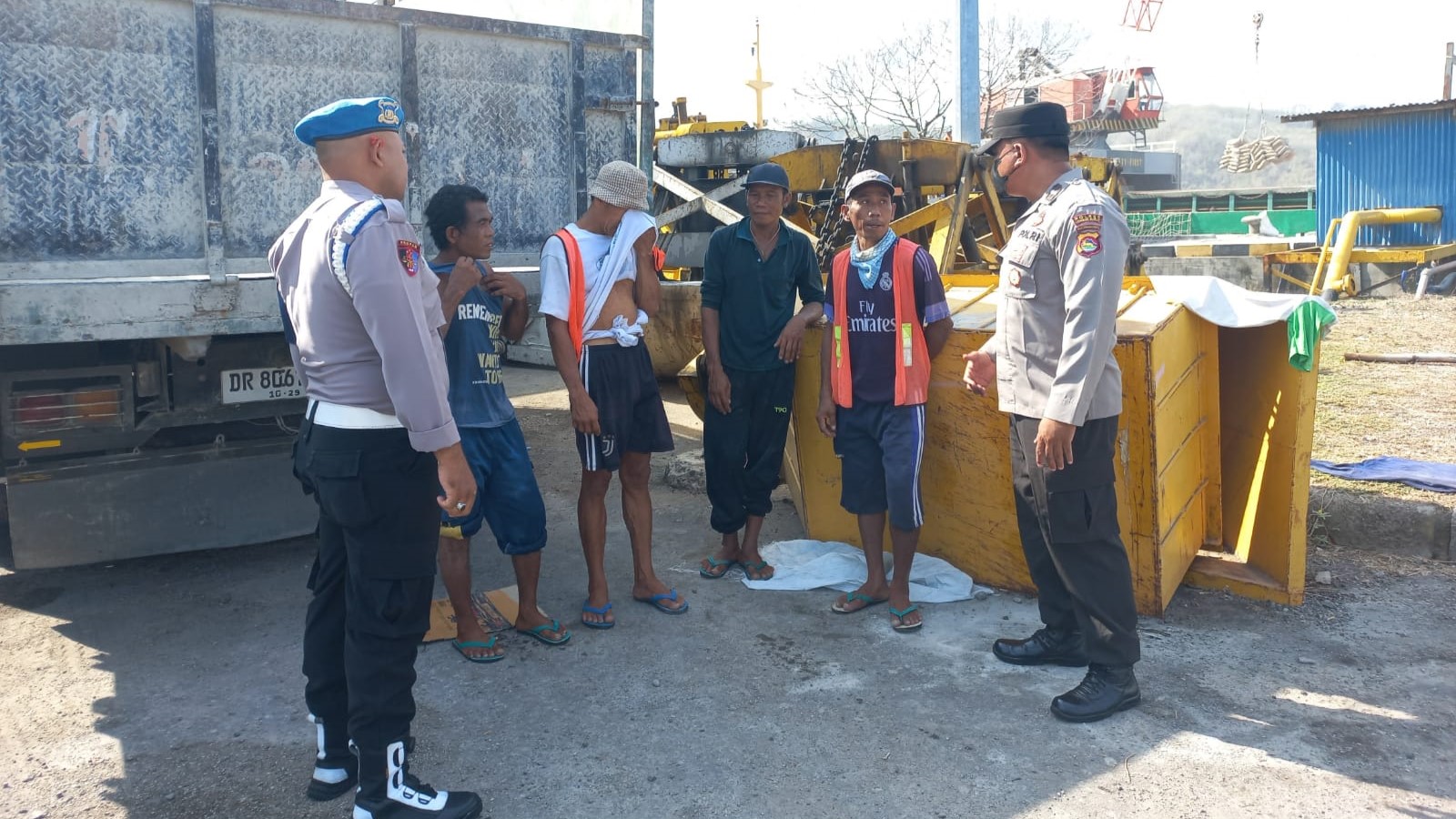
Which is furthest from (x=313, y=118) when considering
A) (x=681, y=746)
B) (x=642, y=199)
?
(x=681, y=746)

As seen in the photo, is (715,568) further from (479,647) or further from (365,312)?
(365,312)

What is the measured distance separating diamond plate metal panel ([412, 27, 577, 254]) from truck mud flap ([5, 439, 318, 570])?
1.36m

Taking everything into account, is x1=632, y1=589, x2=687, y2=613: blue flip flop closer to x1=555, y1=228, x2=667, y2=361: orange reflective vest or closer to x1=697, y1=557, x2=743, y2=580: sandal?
x1=697, y1=557, x2=743, y2=580: sandal

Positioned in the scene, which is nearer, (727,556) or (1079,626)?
(1079,626)

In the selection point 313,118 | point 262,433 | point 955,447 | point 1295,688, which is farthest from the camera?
point 262,433

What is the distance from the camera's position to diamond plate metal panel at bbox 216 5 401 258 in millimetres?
4023

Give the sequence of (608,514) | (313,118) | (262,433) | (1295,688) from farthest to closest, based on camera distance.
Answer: (608,514) < (262,433) < (1295,688) < (313,118)

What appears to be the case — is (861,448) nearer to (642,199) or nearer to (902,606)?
(902,606)

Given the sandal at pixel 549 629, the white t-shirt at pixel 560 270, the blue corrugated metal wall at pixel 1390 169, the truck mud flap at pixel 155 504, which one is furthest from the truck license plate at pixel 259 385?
the blue corrugated metal wall at pixel 1390 169

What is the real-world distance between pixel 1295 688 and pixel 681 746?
197cm

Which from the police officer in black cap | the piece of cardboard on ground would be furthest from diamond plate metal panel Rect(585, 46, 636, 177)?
the police officer in black cap

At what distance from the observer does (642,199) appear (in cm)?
412

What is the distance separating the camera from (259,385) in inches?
171

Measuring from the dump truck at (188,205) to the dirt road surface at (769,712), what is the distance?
0.49 meters
